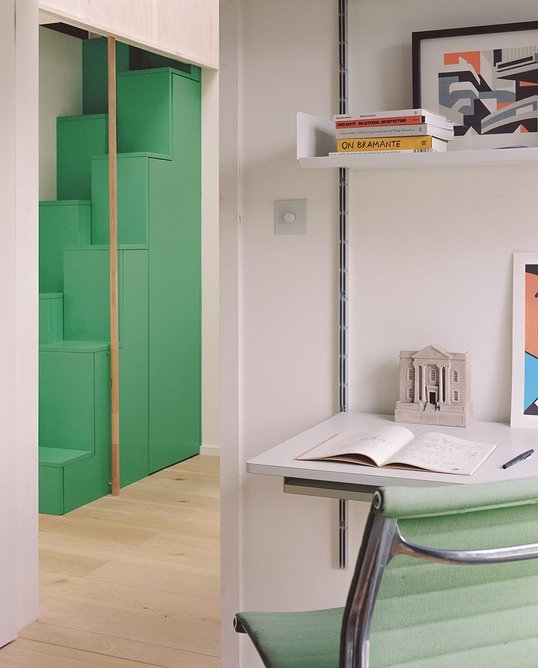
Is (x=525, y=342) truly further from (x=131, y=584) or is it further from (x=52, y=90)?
(x=52, y=90)

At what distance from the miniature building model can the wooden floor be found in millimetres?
1029

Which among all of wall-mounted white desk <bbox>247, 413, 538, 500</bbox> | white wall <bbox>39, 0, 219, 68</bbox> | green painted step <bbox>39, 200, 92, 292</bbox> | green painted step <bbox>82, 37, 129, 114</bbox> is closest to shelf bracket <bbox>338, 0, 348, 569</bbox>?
wall-mounted white desk <bbox>247, 413, 538, 500</bbox>

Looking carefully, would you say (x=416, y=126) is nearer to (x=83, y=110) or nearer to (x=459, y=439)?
(x=459, y=439)

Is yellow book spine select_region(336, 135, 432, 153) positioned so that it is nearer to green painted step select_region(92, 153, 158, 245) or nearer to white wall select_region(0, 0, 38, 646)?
white wall select_region(0, 0, 38, 646)

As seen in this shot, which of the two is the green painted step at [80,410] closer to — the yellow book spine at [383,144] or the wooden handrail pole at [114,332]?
the wooden handrail pole at [114,332]

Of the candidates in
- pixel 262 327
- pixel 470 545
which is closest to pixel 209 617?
pixel 262 327

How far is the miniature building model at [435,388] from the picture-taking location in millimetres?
2148

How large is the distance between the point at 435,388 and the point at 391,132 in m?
0.59

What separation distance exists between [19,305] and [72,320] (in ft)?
5.53

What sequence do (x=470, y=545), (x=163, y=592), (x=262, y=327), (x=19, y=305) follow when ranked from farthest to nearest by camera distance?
(x=163, y=592) < (x=19, y=305) < (x=262, y=327) < (x=470, y=545)

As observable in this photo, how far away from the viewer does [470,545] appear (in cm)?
122

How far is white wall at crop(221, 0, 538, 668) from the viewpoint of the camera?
223cm

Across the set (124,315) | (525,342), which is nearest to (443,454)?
(525,342)

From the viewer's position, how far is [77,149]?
4.83m
